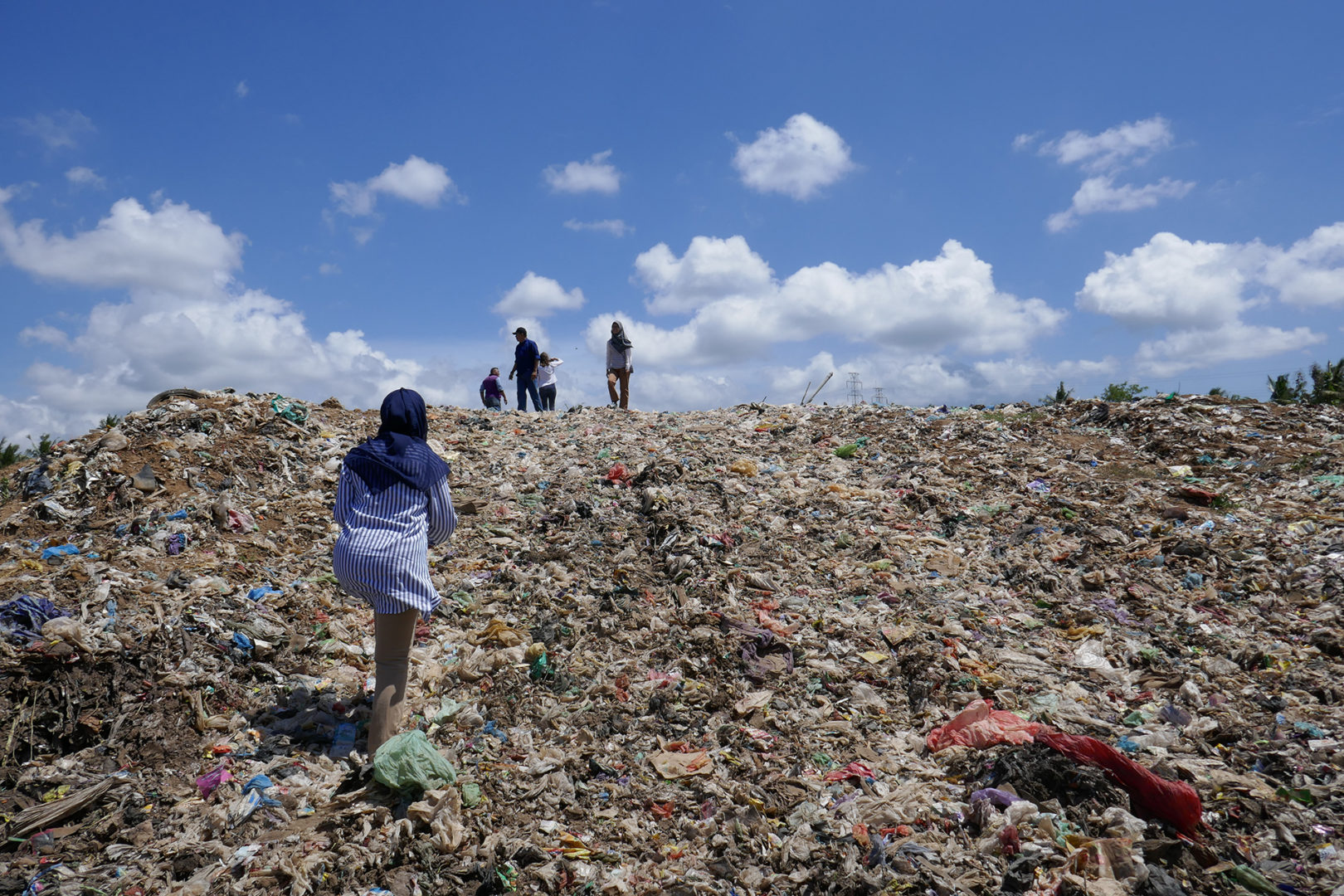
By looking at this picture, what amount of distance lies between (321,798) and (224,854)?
1.45 feet

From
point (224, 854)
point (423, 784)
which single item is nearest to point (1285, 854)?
point (423, 784)

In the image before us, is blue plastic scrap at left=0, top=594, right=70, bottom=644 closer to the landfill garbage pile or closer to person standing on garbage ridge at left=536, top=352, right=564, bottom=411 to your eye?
the landfill garbage pile

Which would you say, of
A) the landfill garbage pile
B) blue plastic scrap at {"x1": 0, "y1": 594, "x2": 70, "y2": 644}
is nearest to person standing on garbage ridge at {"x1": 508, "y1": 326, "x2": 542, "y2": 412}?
the landfill garbage pile

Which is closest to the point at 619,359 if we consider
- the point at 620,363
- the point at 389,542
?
the point at 620,363

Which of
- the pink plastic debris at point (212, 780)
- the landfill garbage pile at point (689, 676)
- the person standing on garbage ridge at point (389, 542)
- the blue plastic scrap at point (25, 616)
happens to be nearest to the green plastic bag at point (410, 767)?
the landfill garbage pile at point (689, 676)

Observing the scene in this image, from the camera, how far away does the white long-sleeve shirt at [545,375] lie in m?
13.3

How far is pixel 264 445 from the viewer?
7699mm

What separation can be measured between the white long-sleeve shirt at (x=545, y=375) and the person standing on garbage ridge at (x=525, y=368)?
0.08 meters

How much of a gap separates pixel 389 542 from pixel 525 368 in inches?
389

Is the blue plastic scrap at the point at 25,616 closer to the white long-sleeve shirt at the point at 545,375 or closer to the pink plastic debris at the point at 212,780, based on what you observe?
the pink plastic debris at the point at 212,780

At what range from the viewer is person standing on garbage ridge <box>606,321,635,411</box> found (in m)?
12.6

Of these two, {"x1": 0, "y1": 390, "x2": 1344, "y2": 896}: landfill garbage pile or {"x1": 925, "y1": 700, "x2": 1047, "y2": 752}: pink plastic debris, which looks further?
{"x1": 925, "y1": 700, "x2": 1047, "y2": 752}: pink plastic debris

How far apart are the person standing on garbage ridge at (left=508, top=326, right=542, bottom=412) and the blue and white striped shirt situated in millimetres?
9447

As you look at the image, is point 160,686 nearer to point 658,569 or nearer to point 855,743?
point 658,569
